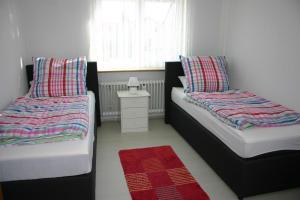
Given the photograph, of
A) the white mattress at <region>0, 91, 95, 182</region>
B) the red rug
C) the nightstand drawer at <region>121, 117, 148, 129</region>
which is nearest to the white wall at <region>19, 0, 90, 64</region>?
the nightstand drawer at <region>121, 117, 148, 129</region>

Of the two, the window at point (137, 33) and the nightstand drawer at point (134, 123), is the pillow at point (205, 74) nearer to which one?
the window at point (137, 33)

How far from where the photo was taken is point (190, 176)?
7.79ft

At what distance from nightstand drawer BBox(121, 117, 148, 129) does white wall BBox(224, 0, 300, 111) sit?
144 cm

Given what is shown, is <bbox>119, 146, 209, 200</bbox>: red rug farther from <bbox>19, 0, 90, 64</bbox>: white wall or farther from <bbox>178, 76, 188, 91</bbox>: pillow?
<bbox>19, 0, 90, 64</bbox>: white wall

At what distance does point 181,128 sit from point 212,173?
88cm

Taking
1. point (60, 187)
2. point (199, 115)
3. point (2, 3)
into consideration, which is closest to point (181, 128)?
point (199, 115)

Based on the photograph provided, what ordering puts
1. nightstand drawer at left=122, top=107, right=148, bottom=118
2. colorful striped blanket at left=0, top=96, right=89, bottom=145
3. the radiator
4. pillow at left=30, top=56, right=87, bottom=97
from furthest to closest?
1. the radiator
2. nightstand drawer at left=122, top=107, right=148, bottom=118
3. pillow at left=30, top=56, right=87, bottom=97
4. colorful striped blanket at left=0, top=96, right=89, bottom=145

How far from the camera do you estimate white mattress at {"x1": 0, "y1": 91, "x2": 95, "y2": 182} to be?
5.24 feet

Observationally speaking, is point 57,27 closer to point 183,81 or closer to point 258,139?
point 183,81

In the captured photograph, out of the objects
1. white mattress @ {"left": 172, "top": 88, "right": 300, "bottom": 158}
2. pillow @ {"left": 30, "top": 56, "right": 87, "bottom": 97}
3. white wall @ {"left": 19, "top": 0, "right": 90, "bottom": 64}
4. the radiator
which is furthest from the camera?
the radiator

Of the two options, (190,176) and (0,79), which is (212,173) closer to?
(190,176)

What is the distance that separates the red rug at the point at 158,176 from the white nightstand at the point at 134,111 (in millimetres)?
534

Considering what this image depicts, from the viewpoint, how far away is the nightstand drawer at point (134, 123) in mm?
3365

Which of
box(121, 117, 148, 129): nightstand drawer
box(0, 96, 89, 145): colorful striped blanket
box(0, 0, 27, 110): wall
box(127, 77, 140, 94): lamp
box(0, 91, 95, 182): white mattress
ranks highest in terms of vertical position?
box(0, 0, 27, 110): wall
